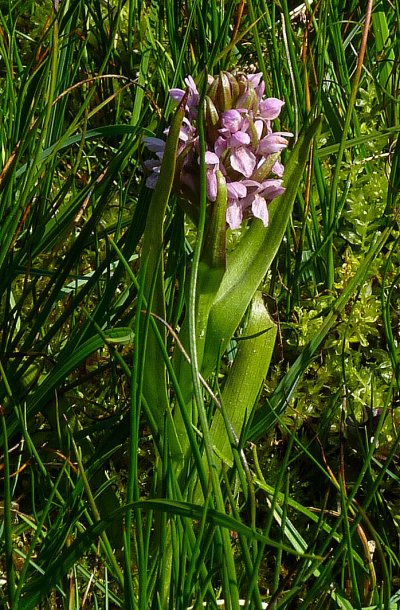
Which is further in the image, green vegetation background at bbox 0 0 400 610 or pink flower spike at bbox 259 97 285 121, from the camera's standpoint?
pink flower spike at bbox 259 97 285 121

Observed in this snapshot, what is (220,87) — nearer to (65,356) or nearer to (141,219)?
(141,219)

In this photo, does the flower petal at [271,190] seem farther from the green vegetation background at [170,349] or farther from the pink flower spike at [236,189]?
the green vegetation background at [170,349]

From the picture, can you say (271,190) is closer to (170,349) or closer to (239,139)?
(239,139)

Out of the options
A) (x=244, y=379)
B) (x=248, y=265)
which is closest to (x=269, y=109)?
(x=248, y=265)

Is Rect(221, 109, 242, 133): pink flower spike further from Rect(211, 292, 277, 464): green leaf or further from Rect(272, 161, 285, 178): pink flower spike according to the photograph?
Rect(211, 292, 277, 464): green leaf

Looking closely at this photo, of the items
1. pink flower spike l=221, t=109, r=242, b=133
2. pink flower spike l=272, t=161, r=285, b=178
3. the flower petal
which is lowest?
the flower petal

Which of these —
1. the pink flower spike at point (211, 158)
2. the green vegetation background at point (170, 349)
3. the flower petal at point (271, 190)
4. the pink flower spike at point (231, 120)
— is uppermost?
the pink flower spike at point (231, 120)

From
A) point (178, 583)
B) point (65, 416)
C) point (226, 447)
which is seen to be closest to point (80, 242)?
point (65, 416)

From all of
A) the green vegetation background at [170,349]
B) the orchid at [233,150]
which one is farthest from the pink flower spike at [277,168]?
the green vegetation background at [170,349]

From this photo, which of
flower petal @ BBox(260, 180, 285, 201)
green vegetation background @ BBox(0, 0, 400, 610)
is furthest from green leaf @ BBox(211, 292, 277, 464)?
flower petal @ BBox(260, 180, 285, 201)
